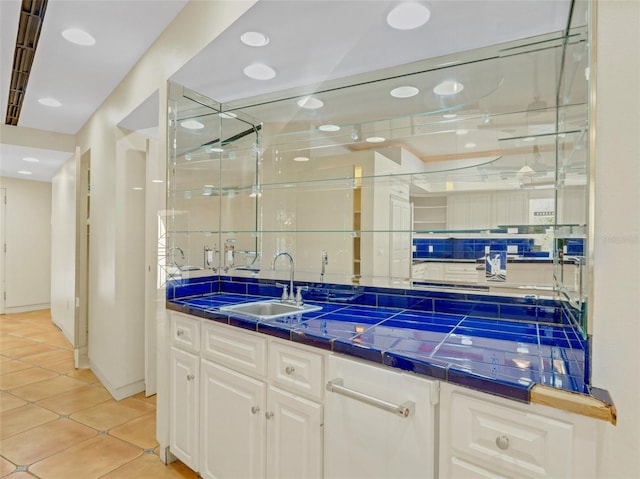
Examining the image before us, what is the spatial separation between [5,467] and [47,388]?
127cm

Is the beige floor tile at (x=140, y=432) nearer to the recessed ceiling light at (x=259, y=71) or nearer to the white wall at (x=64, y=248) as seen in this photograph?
the white wall at (x=64, y=248)

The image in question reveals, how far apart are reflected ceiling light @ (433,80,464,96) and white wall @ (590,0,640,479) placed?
1.32 metres

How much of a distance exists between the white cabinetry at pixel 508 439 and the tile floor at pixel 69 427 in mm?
1677

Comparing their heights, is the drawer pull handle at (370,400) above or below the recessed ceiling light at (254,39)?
below

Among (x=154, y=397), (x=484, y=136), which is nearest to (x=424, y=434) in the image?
(x=484, y=136)

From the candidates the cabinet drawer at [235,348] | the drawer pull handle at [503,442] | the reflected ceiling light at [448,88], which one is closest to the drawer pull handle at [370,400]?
the drawer pull handle at [503,442]

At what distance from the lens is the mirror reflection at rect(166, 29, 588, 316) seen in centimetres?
175

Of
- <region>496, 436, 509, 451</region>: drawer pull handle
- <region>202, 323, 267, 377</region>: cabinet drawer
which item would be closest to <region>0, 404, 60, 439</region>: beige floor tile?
<region>202, 323, 267, 377</region>: cabinet drawer

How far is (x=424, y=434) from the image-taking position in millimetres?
1155

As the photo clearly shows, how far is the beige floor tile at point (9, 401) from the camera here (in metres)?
3.01

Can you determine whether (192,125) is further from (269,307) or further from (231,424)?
(231,424)

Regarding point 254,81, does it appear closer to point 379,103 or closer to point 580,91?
point 379,103

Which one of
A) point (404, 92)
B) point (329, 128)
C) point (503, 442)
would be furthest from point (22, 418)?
point (404, 92)

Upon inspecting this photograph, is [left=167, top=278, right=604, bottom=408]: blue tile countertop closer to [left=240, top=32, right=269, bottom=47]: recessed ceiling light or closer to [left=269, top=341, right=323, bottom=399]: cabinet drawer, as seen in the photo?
[left=269, top=341, right=323, bottom=399]: cabinet drawer
